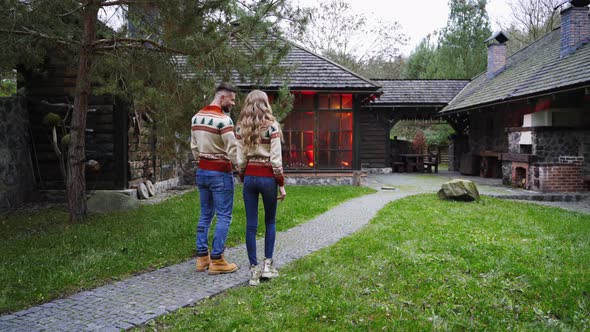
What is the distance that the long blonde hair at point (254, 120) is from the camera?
12.8ft

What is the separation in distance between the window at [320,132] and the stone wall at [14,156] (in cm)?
698

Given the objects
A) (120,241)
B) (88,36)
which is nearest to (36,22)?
(88,36)

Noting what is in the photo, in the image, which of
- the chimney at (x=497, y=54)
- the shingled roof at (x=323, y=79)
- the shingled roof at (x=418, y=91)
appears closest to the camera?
the shingled roof at (x=323, y=79)

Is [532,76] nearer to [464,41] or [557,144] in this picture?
[557,144]

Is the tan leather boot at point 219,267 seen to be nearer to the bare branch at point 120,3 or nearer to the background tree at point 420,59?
the bare branch at point 120,3

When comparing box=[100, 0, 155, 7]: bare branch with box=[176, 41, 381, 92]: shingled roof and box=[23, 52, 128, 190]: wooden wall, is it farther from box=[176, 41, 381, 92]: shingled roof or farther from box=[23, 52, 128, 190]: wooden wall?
box=[176, 41, 381, 92]: shingled roof

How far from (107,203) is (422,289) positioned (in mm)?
6805

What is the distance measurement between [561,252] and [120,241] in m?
5.66

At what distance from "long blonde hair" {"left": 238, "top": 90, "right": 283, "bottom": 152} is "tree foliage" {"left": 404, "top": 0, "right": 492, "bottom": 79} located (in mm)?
23649

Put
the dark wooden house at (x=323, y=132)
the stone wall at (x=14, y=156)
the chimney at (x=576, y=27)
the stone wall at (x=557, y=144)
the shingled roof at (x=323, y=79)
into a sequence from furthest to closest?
the dark wooden house at (x=323, y=132) → the chimney at (x=576, y=27) → the shingled roof at (x=323, y=79) → the stone wall at (x=557, y=144) → the stone wall at (x=14, y=156)

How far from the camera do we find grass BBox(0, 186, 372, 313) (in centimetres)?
399

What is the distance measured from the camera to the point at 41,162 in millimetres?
9812

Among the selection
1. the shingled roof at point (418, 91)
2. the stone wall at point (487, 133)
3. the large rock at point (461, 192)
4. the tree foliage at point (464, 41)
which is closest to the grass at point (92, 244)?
the large rock at point (461, 192)

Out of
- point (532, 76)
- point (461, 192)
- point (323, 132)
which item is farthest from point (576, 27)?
point (323, 132)
